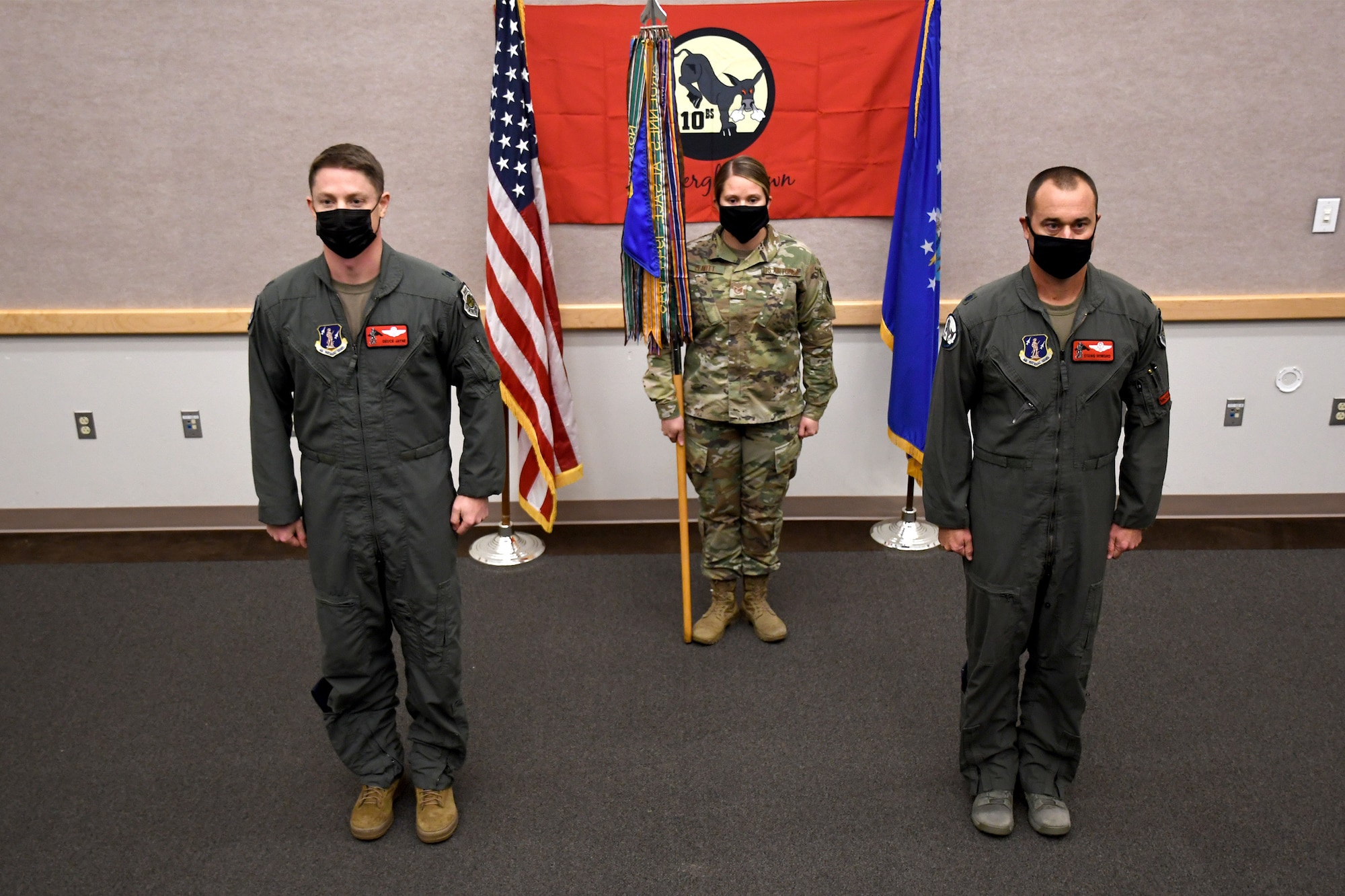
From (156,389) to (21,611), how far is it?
1016mm

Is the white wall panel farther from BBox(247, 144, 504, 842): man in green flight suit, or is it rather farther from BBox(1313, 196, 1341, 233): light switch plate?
BBox(247, 144, 504, 842): man in green flight suit

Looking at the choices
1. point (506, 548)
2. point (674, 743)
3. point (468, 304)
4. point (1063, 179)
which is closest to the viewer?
point (1063, 179)

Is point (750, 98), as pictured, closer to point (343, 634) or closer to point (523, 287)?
point (523, 287)

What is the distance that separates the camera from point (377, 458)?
7.22 feet

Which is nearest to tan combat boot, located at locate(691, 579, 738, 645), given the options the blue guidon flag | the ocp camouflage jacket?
the ocp camouflage jacket

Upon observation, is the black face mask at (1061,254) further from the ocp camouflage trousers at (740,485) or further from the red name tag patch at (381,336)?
the red name tag patch at (381,336)

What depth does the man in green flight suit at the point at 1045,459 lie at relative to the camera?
2139 mm

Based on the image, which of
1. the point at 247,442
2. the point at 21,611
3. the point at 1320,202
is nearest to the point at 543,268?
the point at 247,442

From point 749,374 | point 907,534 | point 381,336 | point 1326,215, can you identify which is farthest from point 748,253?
point 1326,215

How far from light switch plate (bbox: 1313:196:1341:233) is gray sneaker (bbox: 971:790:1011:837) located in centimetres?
284

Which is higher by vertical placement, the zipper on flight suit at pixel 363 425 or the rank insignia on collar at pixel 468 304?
the rank insignia on collar at pixel 468 304

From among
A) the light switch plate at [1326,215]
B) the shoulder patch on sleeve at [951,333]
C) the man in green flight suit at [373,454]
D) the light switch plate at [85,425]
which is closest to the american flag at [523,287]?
the man in green flight suit at [373,454]

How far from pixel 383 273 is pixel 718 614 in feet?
5.52

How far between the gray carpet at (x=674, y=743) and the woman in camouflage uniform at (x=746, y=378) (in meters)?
0.35
